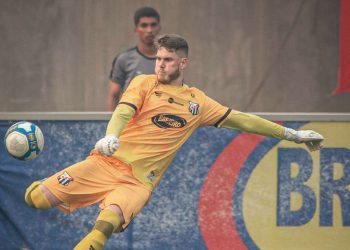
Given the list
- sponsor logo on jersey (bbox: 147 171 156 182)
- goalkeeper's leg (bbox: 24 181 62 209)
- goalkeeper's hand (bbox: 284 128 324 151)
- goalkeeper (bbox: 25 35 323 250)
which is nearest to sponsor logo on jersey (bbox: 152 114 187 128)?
goalkeeper (bbox: 25 35 323 250)

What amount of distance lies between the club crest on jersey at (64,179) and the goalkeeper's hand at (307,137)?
1.80m

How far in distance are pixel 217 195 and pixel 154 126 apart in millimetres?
1404

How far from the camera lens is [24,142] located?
9.27 metres

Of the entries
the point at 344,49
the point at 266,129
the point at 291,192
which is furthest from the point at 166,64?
the point at 344,49

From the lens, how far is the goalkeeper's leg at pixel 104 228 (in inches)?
342

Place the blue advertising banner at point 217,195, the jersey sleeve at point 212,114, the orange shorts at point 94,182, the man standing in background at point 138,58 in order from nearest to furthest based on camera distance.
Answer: the orange shorts at point 94,182 → the jersey sleeve at point 212,114 → the blue advertising banner at point 217,195 → the man standing in background at point 138,58

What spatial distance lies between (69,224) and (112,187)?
131 cm

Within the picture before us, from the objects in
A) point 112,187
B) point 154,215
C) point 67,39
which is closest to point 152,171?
point 112,187

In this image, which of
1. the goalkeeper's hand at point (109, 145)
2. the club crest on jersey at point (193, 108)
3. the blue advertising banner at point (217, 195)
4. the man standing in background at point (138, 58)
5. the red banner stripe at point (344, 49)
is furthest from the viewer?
the red banner stripe at point (344, 49)

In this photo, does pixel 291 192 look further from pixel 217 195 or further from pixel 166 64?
pixel 166 64

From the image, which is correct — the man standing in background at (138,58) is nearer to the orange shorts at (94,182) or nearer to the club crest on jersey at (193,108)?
the club crest on jersey at (193,108)

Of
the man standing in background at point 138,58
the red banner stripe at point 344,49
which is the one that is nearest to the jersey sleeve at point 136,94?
the man standing in background at point 138,58

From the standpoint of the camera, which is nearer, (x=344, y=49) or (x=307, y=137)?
(x=307, y=137)

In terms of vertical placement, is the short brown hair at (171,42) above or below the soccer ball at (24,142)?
above
